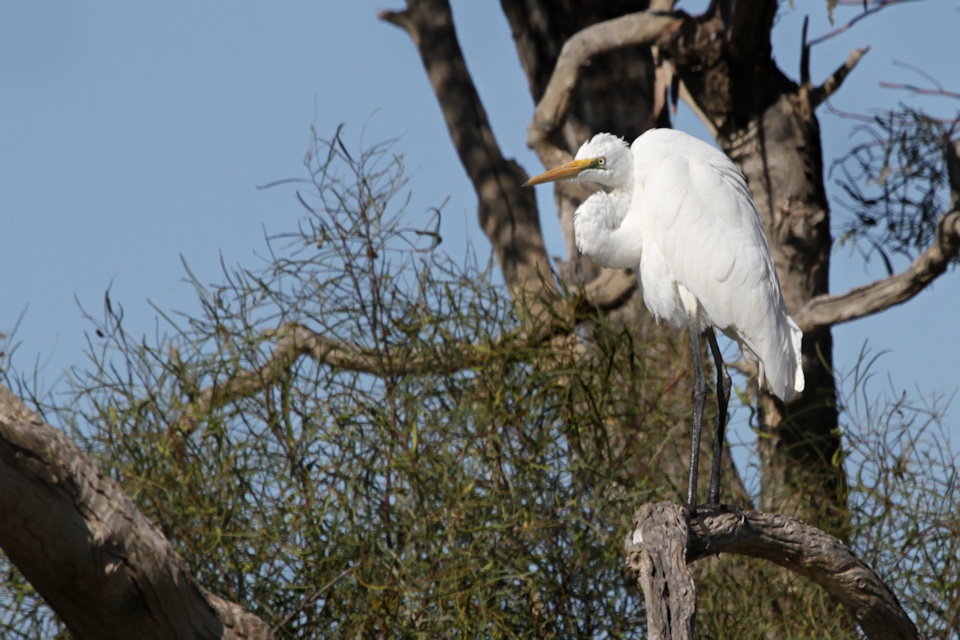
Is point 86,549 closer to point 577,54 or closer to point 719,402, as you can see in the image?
point 719,402

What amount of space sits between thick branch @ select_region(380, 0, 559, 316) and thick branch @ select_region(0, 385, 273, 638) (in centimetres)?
214

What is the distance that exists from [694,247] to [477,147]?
7.03 ft

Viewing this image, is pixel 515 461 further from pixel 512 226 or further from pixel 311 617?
pixel 512 226

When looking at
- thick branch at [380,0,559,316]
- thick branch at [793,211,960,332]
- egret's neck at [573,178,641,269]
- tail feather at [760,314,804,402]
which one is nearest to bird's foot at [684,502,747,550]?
tail feather at [760,314,804,402]

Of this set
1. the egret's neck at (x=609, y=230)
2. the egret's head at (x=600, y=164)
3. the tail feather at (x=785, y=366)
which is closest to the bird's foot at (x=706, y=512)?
the tail feather at (x=785, y=366)

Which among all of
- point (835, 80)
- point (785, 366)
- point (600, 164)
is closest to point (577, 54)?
point (835, 80)

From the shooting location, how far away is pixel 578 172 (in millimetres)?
2166

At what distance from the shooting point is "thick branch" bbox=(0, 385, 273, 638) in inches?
67.7

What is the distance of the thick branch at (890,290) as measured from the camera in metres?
3.18

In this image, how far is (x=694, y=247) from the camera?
6.94 feet

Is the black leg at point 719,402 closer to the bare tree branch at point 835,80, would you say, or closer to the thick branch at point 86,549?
the thick branch at point 86,549

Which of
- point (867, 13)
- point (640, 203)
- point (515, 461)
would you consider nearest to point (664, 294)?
point (640, 203)

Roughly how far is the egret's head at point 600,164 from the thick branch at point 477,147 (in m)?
1.63

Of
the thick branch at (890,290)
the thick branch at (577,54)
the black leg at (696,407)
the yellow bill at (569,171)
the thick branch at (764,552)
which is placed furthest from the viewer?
the thick branch at (577,54)
